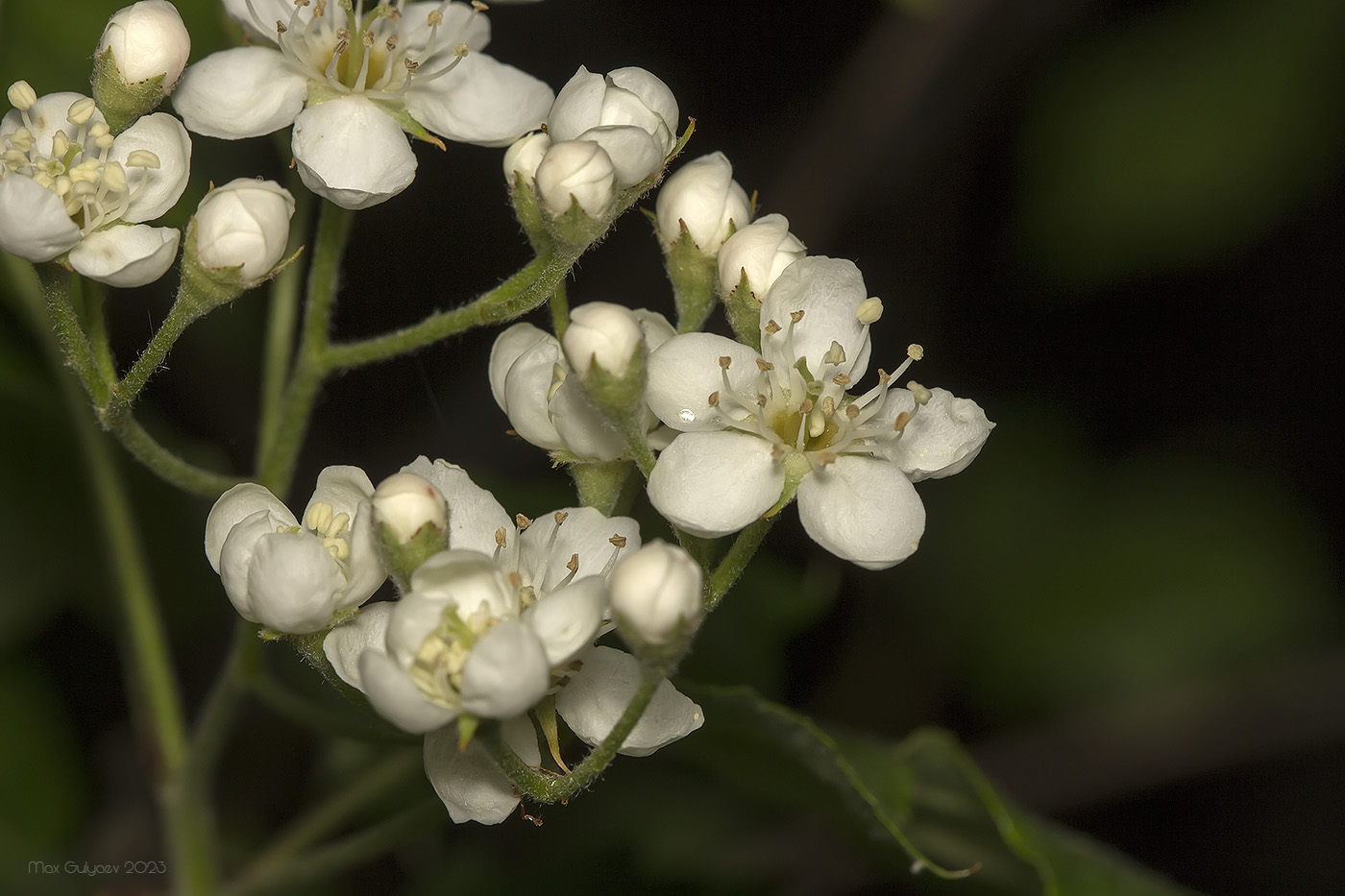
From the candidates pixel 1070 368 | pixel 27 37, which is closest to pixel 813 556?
pixel 1070 368

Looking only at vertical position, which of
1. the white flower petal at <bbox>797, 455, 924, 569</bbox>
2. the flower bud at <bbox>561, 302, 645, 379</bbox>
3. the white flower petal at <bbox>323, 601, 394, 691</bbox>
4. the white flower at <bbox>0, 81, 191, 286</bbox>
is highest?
the flower bud at <bbox>561, 302, 645, 379</bbox>

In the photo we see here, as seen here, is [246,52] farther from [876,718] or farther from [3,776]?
[876,718]

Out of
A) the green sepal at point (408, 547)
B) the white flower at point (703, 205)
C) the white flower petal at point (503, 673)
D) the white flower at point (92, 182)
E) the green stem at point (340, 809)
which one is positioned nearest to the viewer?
the white flower petal at point (503, 673)

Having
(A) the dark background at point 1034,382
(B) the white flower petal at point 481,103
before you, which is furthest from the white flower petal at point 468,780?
(A) the dark background at point 1034,382

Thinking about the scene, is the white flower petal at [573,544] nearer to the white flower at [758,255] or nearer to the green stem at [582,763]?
the green stem at [582,763]

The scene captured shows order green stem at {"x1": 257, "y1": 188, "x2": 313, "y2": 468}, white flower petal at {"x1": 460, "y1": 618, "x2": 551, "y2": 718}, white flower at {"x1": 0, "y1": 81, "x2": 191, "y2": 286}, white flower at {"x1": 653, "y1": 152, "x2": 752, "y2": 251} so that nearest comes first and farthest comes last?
white flower petal at {"x1": 460, "y1": 618, "x2": 551, "y2": 718}, white flower at {"x1": 0, "y1": 81, "x2": 191, "y2": 286}, white flower at {"x1": 653, "y1": 152, "x2": 752, "y2": 251}, green stem at {"x1": 257, "y1": 188, "x2": 313, "y2": 468}

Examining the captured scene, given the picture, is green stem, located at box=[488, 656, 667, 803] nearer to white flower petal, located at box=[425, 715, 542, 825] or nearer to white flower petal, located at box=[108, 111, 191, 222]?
white flower petal, located at box=[425, 715, 542, 825]

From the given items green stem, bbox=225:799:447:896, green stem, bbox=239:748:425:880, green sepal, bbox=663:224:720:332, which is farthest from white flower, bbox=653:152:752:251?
green stem, bbox=239:748:425:880

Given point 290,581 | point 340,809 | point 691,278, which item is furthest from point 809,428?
point 340,809
